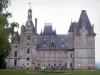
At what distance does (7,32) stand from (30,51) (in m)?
49.2

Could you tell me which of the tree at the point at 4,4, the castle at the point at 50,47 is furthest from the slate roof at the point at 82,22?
the tree at the point at 4,4

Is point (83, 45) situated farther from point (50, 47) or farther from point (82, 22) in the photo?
point (50, 47)

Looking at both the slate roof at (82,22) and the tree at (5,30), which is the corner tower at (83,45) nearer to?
the slate roof at (82,22)

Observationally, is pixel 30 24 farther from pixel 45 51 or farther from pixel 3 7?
pixel 3 7

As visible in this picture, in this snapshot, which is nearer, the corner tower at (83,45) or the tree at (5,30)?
the tree at (5,30)

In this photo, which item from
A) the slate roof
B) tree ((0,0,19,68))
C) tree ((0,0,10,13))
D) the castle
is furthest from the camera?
the slate roof

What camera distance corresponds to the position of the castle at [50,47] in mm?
88875

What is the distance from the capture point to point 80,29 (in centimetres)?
8938

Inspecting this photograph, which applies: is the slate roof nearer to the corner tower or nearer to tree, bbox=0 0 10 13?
the corner tower

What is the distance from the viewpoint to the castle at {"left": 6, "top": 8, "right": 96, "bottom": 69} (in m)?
88.9

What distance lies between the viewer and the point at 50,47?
9269 cm

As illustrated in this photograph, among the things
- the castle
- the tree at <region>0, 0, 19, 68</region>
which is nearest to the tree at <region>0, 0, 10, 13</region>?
the tree at <region>0, 0, 19, 68</region>

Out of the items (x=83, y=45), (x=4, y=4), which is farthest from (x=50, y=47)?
(x=4, y=4)

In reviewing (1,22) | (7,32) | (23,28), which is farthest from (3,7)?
(23,28)
